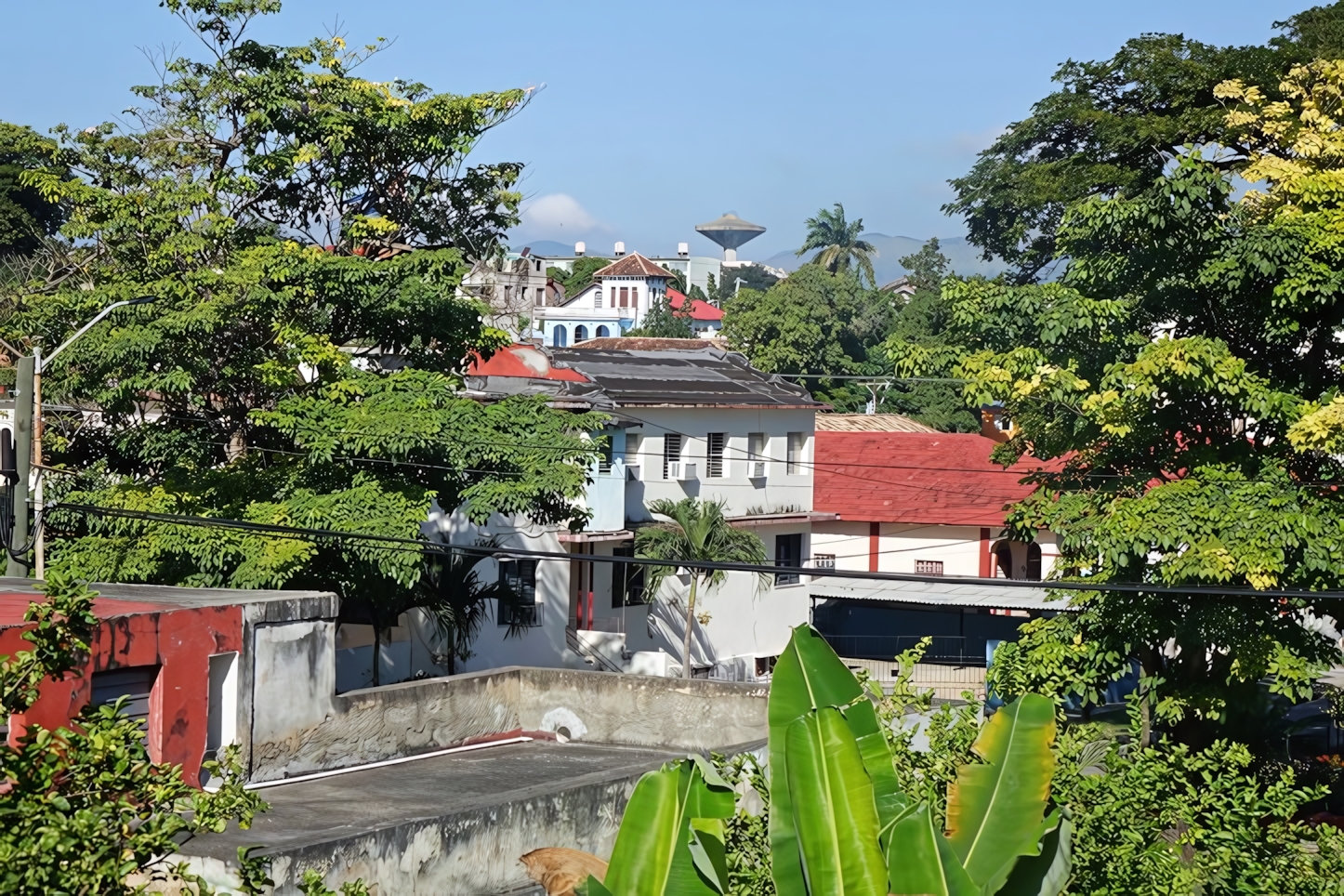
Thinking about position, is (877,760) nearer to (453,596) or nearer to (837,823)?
(837,823)

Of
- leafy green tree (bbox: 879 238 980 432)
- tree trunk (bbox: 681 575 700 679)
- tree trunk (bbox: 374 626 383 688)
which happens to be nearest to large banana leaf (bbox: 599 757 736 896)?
tree trunk (bbox: 374 626 383 688)

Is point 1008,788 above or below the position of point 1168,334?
below

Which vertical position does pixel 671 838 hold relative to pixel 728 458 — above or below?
below

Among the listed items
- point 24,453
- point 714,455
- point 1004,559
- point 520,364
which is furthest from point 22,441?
point 1004,559

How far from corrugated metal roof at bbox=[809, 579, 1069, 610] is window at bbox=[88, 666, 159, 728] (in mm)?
19464

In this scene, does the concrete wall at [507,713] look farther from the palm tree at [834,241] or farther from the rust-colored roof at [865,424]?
the palm tree at [834,241]

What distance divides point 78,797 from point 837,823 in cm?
289

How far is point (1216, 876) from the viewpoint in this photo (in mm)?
8469

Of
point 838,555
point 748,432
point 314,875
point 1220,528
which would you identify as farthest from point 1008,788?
point 838,555

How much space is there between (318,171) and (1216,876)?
17.3 meters

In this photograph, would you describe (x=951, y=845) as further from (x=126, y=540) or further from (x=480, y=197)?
(x=480, y=197)

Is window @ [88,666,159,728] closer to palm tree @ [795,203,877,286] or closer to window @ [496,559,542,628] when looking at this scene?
window @ [496,559,542,628]

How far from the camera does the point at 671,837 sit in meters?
6.20

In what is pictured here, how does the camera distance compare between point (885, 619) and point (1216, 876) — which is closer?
point (1216, 876)
